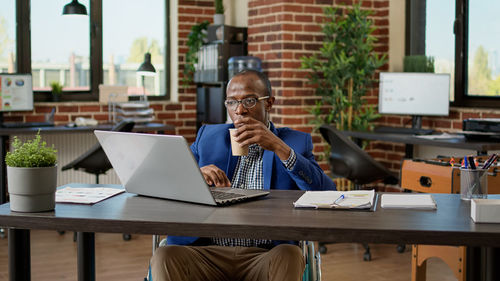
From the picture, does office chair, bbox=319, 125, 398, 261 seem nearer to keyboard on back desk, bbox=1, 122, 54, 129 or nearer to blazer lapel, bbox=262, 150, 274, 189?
blazer lapel, bbox=262, 150, 274, 189

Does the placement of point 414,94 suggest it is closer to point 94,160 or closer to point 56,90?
point 94,160

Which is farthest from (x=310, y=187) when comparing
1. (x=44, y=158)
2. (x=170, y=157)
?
(x=44, y=158)

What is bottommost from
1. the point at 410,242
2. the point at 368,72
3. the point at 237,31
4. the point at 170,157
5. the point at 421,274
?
the point at 421,274

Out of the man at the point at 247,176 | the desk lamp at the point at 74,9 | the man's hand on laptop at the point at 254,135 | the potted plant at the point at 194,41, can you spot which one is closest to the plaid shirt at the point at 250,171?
the man at the point at 247,176

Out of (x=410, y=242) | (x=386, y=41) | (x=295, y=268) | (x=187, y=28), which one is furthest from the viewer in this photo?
(x=187, y=28)

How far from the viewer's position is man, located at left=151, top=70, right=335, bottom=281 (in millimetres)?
2211

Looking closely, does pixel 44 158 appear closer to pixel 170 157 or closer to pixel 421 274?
pixel 170 157

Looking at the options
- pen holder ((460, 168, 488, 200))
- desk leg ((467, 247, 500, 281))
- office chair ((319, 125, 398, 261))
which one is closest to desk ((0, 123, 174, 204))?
office chair ((319, 125, 398, 261))

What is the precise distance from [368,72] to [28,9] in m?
2.96

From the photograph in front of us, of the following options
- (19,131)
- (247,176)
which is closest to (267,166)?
(247,176)

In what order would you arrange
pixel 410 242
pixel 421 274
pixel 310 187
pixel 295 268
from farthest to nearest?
pixel 421 274 < pixel 310 187 < pixel 295 268 < pixel 410 242

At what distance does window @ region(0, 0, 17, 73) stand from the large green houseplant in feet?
8.25

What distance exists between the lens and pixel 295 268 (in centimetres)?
216

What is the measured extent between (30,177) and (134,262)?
95.7 inches
